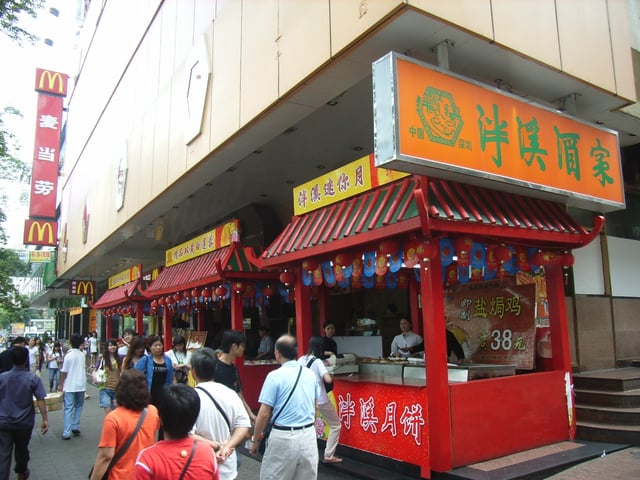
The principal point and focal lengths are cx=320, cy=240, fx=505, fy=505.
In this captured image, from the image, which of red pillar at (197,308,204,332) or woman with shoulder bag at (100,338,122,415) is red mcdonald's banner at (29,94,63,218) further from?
woman with shoulder bag at (100,338,122,415)

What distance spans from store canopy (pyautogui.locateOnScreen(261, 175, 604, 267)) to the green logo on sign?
53 cm

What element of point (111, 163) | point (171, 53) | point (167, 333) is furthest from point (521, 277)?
point (111, 163)

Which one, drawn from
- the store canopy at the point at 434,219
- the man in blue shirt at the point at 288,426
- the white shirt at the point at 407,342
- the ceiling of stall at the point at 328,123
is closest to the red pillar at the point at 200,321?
the ceiling of stall at the point at 328,123

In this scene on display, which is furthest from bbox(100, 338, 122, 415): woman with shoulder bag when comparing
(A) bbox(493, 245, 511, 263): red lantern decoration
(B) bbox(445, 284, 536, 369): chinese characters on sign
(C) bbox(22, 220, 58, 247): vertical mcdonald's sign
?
(C) bbox(22, 220, 58, 247): vertical mcdonald's sign

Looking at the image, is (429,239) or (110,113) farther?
(110,113)

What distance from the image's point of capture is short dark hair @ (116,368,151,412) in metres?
3.74

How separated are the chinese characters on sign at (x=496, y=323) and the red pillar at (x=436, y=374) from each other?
7.45 feet

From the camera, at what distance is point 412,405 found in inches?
241

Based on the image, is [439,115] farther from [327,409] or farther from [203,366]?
[327,409]

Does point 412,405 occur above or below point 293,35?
below

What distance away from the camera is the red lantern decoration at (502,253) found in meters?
6.52

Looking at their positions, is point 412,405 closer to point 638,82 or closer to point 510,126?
point 510,126

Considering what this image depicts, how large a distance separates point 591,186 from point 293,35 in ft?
15.8

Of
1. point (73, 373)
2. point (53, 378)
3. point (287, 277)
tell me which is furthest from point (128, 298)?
point (287, 277)
